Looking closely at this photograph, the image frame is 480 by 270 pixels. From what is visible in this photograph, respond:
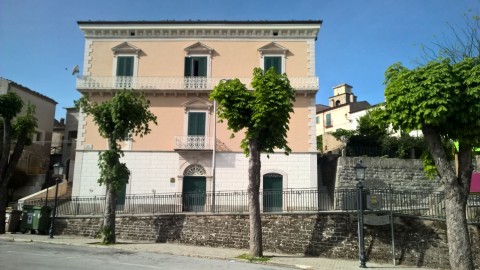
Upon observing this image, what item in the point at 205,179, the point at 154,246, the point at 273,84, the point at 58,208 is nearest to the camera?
the point at 273,84

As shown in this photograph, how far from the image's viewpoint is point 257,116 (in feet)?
49.7

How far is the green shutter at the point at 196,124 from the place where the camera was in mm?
25631

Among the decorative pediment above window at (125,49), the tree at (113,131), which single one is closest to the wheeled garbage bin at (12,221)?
the tree at (113,131)

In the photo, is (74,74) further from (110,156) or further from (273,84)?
(273,84)

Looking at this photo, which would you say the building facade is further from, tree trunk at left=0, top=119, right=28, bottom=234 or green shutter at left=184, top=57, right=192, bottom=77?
tree trunk at left=0, top=119, right=28, bottom=234

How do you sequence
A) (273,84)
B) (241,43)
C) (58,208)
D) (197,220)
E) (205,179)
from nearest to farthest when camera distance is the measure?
(273,84), (197,220), (58,208), (205,179), (241,43)

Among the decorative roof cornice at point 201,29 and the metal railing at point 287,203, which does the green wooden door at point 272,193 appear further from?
the decorative roof cornice at point 201,29

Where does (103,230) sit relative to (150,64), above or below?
below

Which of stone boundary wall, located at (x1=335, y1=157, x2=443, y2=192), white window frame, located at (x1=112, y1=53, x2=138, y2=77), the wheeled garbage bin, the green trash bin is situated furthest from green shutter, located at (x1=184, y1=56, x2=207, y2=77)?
the wheeled garbage bin

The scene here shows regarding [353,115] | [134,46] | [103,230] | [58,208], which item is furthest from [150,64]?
[353,115]

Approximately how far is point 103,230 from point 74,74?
12.8 meters

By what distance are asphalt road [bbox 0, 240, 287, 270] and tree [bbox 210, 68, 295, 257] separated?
94.9 inches

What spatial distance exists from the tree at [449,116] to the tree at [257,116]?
4333 millimetres

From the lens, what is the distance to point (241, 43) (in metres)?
26.7
